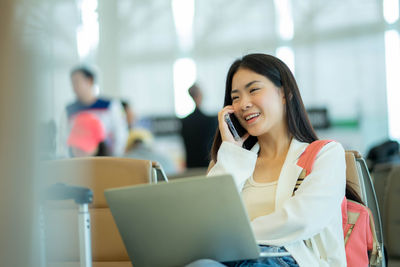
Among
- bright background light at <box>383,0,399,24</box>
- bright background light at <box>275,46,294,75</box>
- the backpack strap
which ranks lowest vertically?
the backpack strap

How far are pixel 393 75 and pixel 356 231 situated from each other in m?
7.56

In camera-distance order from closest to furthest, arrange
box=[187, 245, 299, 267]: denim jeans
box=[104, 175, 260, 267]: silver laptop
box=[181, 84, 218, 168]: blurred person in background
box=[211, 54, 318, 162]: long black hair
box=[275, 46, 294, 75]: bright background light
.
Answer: box=[104, 175, 260, 267]: silver laptop, box=[187, 245, 299, 267]: denim jeans, box=[211, 54, 318, 162]: long black hair, box=[181, 84, 218, 168]: blurred person in background, box=[275, 46, 294, 75]: bright background light

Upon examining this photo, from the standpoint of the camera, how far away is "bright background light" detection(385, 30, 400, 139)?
8758mm

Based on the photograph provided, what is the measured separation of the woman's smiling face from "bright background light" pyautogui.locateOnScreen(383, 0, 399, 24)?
→ 7.54m

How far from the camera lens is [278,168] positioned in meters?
1.99

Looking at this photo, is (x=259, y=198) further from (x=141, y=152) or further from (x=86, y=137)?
(x=141, y=152)

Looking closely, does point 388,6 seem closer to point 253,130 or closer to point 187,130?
point 187,130

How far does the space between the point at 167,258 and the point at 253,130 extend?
0.69m

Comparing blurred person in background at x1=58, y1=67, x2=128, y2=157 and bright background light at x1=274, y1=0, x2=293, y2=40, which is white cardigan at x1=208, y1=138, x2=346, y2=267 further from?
bright background light at x1=274, y1=0, x2=293, y2=40

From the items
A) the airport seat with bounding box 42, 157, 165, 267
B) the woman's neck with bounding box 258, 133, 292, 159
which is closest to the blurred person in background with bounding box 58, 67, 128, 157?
the airport seat with bounding box 42, 157, 165, 267

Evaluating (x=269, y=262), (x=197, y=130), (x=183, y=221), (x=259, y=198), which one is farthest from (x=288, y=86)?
(x=197, y=130)

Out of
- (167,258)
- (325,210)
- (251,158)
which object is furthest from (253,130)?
(167,258)

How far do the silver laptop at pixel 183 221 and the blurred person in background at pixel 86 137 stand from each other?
2.40 meters

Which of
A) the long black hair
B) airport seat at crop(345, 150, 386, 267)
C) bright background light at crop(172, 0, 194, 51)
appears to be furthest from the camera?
bright background light at crop(172, 0, 194, 51)
